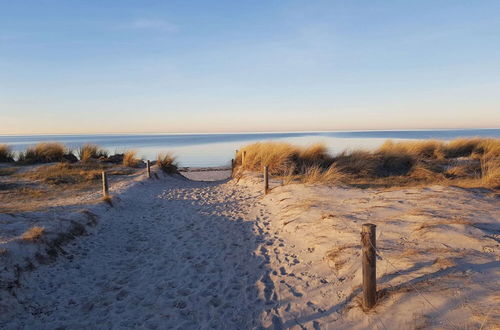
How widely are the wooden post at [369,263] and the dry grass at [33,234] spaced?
568cm

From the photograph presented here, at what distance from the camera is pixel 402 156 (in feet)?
50.2

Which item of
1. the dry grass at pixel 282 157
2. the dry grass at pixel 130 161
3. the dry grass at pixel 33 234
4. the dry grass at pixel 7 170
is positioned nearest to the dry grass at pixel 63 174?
the dry grass at pixel 7 170

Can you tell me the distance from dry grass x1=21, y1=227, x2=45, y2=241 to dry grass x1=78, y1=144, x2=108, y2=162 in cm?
1556

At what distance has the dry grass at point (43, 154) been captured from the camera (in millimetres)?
20016

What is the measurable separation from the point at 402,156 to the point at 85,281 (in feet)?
48.3

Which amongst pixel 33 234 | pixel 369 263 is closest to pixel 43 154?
pixel 33 234

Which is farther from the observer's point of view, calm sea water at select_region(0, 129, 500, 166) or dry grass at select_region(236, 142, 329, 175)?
calm sea water at select_region(0, 129, 500, 166)

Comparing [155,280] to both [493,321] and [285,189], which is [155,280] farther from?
[285,189]

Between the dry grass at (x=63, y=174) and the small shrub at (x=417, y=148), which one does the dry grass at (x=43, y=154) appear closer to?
the dry grass at (x=63, y=174)

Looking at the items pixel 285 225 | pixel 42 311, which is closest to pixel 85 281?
pixel 42 311

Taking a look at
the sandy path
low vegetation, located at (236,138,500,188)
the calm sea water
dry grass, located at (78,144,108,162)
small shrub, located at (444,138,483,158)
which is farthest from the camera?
the calm sea water

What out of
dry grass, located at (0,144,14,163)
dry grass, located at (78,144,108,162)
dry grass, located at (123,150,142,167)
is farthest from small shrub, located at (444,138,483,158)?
dry grass, located at (0,144,14,163)

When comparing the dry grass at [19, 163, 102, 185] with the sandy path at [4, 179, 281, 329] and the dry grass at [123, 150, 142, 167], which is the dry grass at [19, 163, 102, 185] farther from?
the sandy path at [4, 179, 281, 329]

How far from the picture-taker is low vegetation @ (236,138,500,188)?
11992 mm
